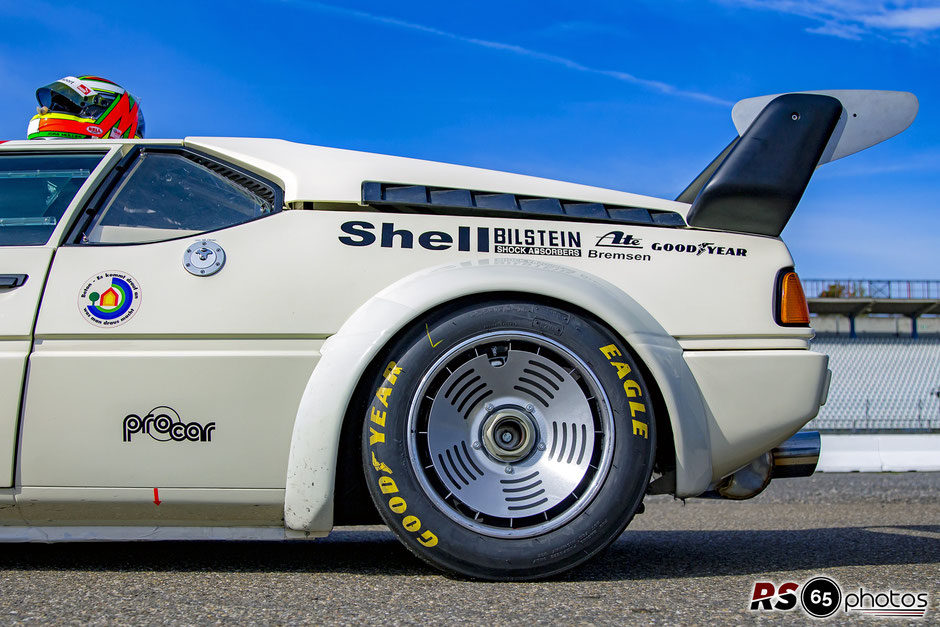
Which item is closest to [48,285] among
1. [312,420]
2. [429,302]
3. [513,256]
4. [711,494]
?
[312,420]

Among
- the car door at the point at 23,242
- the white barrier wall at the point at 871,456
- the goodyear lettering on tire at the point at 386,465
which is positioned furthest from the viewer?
the white barrier wall at the point at 871,456

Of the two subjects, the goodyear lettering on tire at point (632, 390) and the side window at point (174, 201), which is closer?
the goodyear lettering on tire at point (632, 390)

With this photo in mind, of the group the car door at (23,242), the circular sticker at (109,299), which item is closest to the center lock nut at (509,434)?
the circular sticker at (109,299)

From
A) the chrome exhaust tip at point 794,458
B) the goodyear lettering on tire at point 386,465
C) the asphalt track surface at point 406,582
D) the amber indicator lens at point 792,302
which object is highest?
the amber indicator lens at point 792,302

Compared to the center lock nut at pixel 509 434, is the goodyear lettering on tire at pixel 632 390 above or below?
above

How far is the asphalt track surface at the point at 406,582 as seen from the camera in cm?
198

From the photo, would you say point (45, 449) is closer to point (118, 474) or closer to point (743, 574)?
point (118, 474)

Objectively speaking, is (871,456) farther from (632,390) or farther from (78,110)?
(78,110)

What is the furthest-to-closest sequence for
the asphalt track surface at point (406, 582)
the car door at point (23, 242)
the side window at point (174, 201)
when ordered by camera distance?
the side window at point (174, 201), the car door at point (23, 242), the asphalt track surface at point (406, 582)

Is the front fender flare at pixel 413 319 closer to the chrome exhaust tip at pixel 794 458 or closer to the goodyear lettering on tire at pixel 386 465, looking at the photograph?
the goodyear lettering on tire at pixel 386 465

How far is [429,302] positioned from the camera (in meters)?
2.48

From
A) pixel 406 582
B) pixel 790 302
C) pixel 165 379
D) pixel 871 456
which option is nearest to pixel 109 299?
pixel 165 379

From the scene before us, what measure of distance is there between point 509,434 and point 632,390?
0.42m

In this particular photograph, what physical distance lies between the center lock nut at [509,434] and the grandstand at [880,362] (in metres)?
21.4
